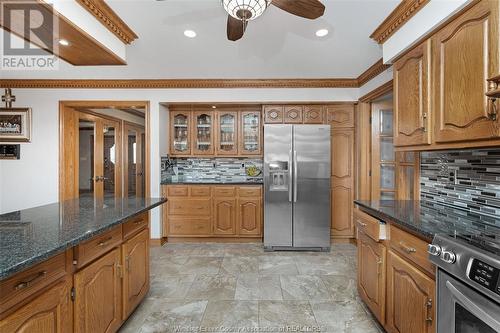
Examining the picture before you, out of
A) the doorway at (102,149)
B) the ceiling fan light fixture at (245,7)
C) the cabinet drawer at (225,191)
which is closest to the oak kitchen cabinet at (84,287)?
the ceiling fan light fixture at (245,7)

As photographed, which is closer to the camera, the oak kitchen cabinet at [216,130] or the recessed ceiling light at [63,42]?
the recessed ceiling light at [63,42]

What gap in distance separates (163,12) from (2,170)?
3602 mm

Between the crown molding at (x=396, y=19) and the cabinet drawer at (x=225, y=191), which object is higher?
the crown molding at (x=396, y=19)

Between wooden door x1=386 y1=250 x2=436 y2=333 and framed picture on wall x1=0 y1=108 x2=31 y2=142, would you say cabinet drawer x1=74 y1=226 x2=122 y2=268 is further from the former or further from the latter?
framed picture on wall x1=0 y1=108 x2=31 y2=142

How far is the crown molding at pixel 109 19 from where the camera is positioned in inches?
72.3

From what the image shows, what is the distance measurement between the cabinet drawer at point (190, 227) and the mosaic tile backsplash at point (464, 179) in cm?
279

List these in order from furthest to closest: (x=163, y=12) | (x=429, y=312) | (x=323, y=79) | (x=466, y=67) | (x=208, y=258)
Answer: (x=323, y=79), (x=208, y=258), (x=163, y=12), (x=466, y=67), (x=429, y=312)

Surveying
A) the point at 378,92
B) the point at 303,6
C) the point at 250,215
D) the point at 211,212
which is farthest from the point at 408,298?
the point at 211,212

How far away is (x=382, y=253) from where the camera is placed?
5.74 feet

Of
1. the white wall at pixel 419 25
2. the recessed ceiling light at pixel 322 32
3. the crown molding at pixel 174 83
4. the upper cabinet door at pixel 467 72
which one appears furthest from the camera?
the crown molding at pixel 174 83

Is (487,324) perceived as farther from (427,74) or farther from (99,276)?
(99,276)

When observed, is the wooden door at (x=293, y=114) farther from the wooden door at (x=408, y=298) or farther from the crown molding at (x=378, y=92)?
the wooden door at (x=408, y=298)

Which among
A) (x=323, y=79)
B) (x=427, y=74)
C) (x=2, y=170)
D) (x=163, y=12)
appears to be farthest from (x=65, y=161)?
(x=427, y=74)

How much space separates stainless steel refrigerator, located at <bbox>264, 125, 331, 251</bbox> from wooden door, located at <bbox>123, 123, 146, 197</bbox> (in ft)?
10.2
